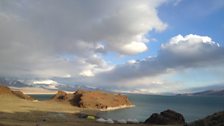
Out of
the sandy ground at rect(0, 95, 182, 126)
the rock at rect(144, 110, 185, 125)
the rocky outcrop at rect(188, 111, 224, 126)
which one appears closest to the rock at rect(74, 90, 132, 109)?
the sandy ground at rect(0, 95, 182, 126)

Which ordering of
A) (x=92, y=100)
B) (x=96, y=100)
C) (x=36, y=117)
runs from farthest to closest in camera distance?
(x=96, y=100)
(x=92, y=100)
(x=36, y=117)

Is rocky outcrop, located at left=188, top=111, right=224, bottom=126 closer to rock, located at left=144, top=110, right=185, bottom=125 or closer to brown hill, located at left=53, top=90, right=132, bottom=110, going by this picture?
rock, located at left=144, top=110, right=185, bottom=125

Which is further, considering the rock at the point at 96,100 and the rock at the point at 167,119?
the rock at the point at 96,100

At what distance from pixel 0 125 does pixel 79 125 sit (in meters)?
14.2

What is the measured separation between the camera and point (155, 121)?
73.4 meters

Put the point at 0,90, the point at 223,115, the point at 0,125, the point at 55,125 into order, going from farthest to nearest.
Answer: the point at 0,90, the point at 55,125, the point at 0,125, the point at 223,115

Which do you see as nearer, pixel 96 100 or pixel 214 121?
pixel 214 121

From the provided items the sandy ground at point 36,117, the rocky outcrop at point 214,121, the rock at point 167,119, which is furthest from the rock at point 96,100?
the rocky outcrop at point 214,121

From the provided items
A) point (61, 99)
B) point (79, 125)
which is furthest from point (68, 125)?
point (61, 99)

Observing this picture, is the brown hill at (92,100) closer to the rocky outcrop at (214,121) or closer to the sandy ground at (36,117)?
the sandy ground at (36,117)

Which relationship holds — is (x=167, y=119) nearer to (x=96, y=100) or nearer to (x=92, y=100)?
(x=92, y=100)

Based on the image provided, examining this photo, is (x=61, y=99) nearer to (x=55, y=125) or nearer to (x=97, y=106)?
(x=97, y=106)

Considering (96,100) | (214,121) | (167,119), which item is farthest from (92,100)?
(214,121)

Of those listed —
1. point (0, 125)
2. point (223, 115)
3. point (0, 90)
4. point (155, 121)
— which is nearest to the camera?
point (223, 115)
